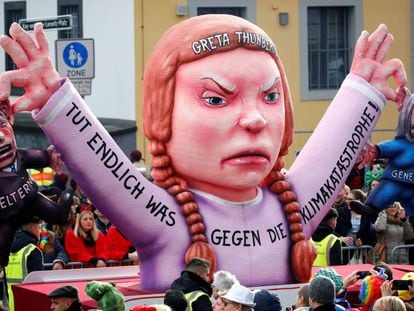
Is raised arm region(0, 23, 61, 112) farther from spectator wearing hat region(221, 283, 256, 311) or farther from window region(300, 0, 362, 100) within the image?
window region(300, 0, 362, 100)

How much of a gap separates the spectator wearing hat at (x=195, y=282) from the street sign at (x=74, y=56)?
23.2 ft

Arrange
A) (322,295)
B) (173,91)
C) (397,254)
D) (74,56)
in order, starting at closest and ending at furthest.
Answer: (322,295)
(173,91)
(397,254)
(74,56)

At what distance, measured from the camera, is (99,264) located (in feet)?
51.6

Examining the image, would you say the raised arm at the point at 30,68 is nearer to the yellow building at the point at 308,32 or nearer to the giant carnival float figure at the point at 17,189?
the giant carnival float figure at the point at 17,189

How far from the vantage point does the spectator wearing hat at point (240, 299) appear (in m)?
10.6

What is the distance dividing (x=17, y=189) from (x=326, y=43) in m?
16.2

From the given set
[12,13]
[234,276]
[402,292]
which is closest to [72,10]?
[12,13]

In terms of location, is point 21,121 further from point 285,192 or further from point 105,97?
Answer: point 285,192

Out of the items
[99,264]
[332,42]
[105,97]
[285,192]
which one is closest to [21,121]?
[105,97]

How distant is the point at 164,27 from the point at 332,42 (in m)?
3.21

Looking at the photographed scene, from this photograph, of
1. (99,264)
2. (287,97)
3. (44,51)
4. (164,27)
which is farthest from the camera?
(164,27)

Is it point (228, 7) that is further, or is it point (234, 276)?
point (228, 7)

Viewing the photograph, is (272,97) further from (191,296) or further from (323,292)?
(323,292)

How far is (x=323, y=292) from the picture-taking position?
1073 centimetres
